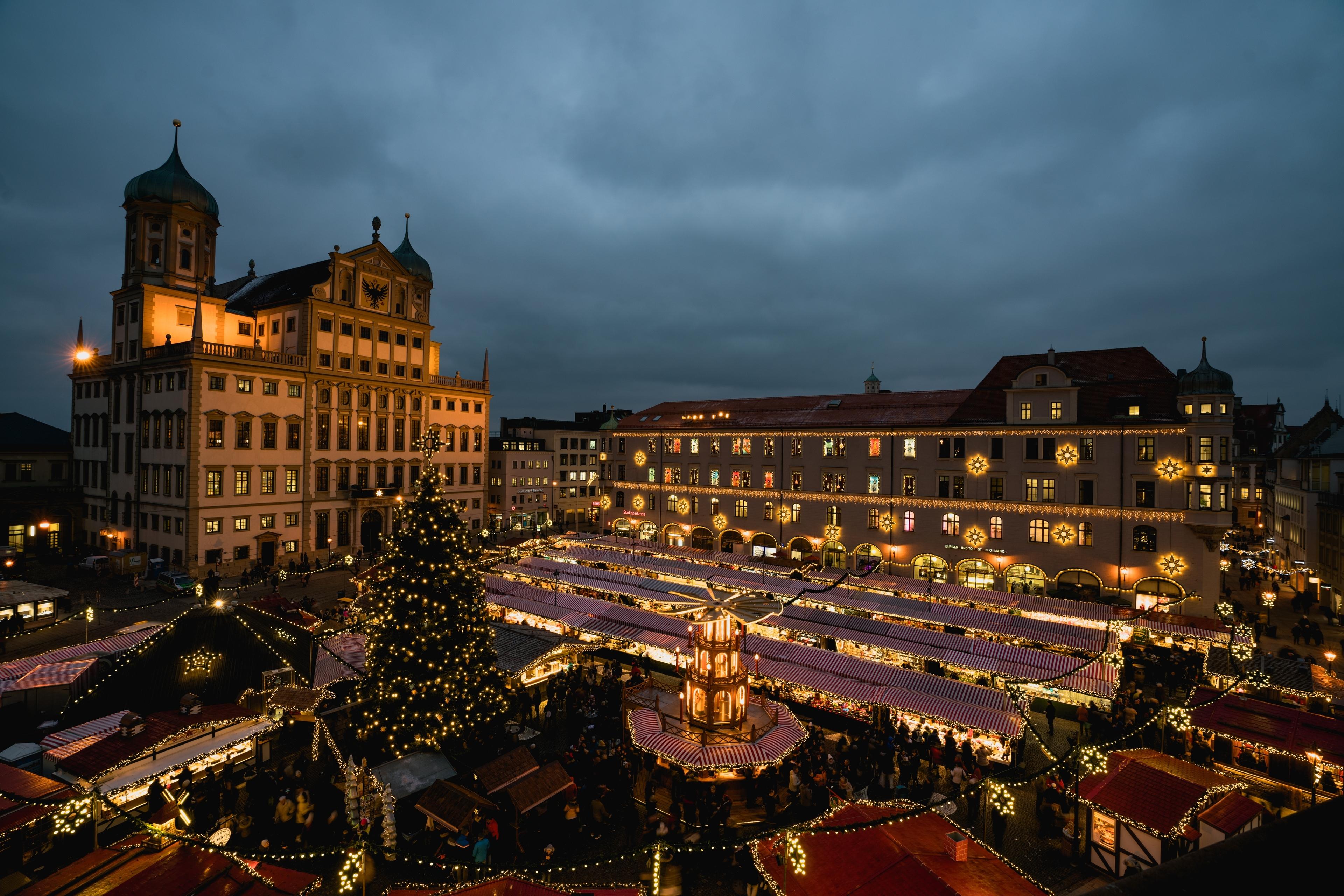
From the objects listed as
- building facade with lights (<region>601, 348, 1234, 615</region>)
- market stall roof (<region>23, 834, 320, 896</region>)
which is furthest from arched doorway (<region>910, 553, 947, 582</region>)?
market stall roof (<region>23, 834, 320, 896</region>)

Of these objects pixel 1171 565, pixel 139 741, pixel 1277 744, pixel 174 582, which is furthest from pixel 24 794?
pixel 1171 565

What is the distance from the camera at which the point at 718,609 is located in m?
17.8

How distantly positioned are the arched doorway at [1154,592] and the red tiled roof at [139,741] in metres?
42.8

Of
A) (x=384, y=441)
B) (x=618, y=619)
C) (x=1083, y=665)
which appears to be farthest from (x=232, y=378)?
(x=1083, y=665)

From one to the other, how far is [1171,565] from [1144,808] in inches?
1116

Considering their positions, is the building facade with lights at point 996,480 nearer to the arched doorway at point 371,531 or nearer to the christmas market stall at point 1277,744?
the christmas market stall at point 1277,744

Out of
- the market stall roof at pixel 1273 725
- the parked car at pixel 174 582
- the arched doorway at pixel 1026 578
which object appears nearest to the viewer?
the market stall roof at pixel 1273 725

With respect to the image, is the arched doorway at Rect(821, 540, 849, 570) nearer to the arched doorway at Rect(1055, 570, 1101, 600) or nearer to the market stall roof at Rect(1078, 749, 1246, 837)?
the arched doorway at Rect(1055, 570, 1101, 600)

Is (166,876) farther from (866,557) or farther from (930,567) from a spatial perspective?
(930,567)

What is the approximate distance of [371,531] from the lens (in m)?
50.3

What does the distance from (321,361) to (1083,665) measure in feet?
165

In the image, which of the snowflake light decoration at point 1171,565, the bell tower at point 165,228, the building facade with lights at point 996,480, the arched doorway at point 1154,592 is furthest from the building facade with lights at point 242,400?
the snowflake light decoration at point 1171,565

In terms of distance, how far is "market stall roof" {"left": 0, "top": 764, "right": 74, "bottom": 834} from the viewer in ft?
37.4

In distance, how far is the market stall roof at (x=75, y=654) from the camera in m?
19.0
